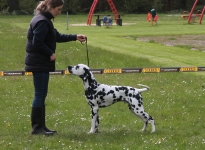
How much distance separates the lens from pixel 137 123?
28.3 ft

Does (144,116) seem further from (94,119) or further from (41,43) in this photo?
(41,43)

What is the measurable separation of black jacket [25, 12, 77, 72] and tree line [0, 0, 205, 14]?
64996 mm

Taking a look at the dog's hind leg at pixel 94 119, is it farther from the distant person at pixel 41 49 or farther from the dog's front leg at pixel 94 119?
the distant person at pixel 41 49

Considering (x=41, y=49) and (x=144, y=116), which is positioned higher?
(x=41, y=49)

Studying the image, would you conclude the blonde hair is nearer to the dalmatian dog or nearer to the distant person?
the distant person

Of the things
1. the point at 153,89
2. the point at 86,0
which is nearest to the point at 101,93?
the point at 153,89

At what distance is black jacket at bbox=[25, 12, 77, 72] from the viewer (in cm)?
731

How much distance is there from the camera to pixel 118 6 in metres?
81.8

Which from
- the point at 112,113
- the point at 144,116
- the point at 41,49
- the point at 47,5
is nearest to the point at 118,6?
the point at 112,113

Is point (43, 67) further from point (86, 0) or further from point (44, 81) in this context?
point (86, 0)

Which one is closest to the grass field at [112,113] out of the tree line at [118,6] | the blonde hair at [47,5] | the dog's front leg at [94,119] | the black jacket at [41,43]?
the dog's front leg at [94,119]

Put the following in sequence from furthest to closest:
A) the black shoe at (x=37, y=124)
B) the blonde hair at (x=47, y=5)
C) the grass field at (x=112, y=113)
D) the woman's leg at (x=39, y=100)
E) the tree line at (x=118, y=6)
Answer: the tree line at (x=118, y=6) < the black shoe at (x=37, y=124) < the woman's leg at (x=39, y=100) < the blonde hair at (x=47, y=5) < the grass field at (x=112, y=113)

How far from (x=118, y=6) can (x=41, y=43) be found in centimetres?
7535

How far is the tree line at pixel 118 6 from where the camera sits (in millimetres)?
73500
